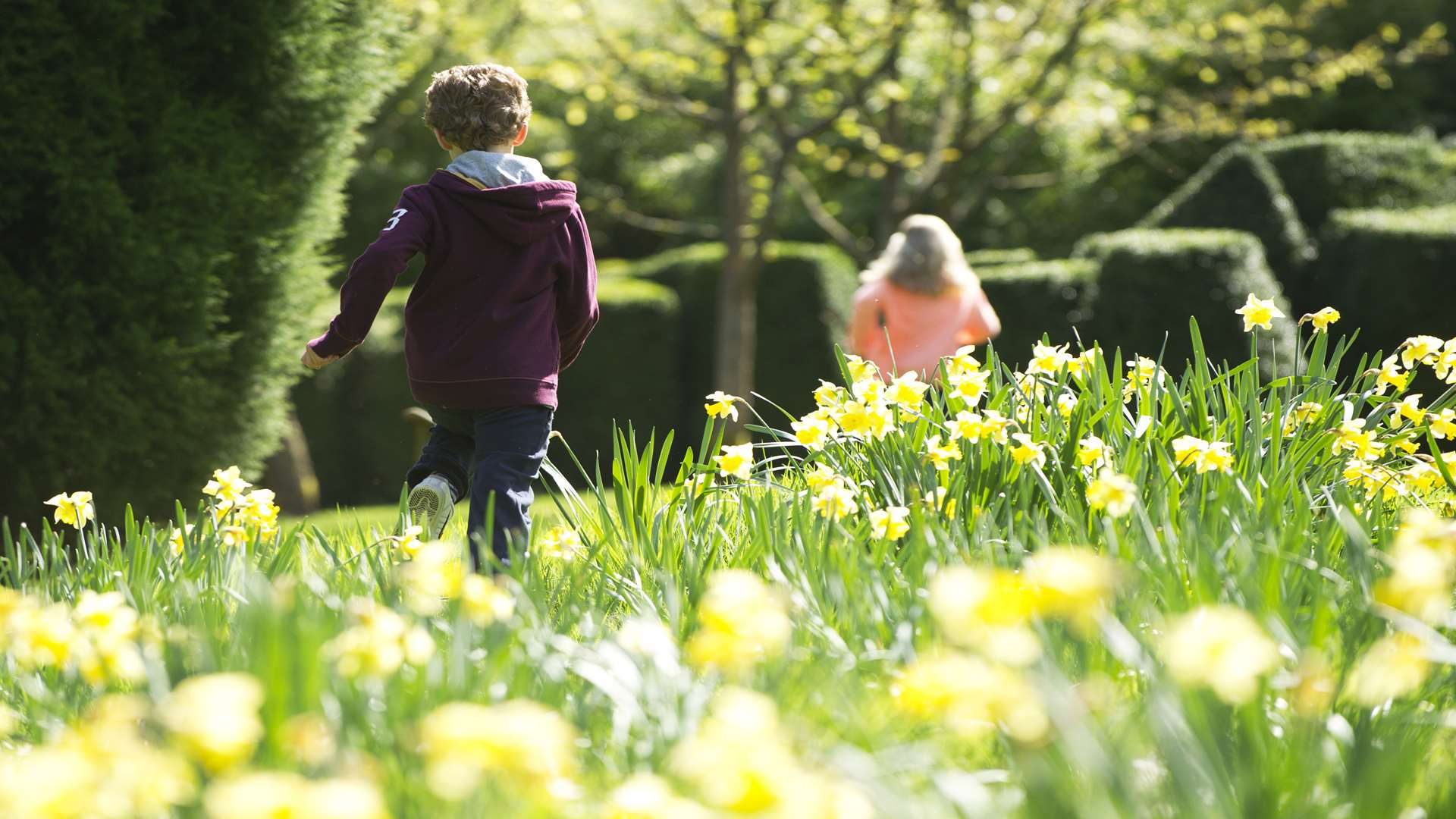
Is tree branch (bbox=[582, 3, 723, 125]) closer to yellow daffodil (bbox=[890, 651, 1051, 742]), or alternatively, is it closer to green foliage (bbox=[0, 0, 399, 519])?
green foliage (bbox=[0, 0, 399, 519])

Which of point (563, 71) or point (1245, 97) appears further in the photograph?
point (1245, 97)

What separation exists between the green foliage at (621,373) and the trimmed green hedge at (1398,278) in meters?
4.35

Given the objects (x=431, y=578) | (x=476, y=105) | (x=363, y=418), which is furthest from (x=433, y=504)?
(x=363, y=418)

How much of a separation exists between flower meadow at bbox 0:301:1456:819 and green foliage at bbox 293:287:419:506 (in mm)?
6191

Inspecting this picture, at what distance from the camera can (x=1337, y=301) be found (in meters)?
7.62

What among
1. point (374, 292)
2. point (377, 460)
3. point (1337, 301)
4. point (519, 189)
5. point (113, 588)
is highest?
point (519, 189)

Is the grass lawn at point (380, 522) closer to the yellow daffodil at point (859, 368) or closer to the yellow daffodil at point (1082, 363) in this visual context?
the yellow daffodil at point (859, 368)

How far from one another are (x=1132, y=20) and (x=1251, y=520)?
27.8ft

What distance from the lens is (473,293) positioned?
3.21 meters

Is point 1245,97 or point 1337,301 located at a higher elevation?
point 1245,97

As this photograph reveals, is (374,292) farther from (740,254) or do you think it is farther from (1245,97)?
(1245,97)

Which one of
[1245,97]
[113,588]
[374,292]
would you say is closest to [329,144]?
[374,292]

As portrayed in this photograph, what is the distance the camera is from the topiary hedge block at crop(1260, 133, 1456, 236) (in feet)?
30.2

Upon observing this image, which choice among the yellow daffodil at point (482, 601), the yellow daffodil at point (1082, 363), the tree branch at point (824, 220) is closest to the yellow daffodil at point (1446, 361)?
the yellow daffodil at point (1082, 363)
